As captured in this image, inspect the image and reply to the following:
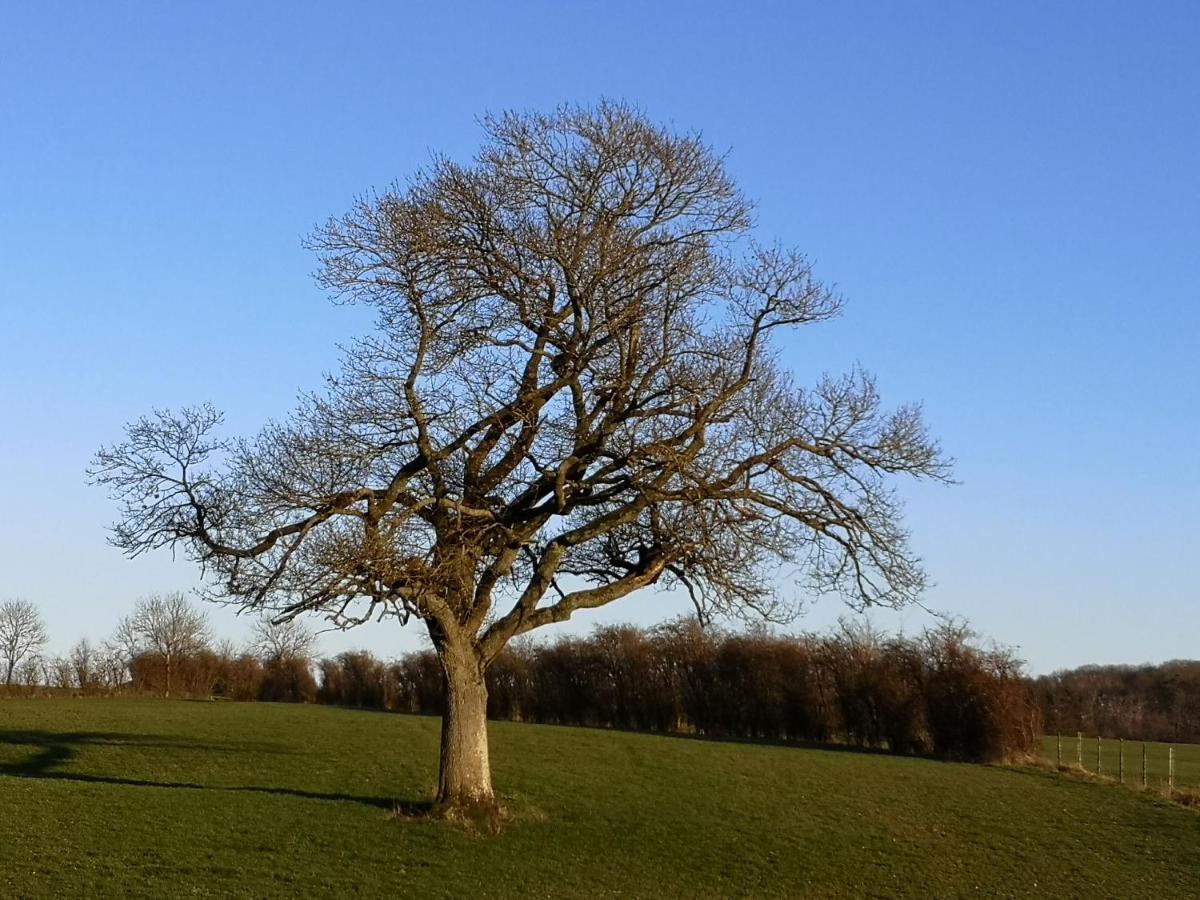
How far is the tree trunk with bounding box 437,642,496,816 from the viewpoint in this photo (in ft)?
71.9

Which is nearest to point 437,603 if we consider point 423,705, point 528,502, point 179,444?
point 528,502

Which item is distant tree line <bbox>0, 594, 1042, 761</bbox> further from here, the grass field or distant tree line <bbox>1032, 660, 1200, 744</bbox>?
distant tree line <bbox>1032, 660, 1200, 744</bbox>

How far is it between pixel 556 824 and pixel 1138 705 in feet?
229

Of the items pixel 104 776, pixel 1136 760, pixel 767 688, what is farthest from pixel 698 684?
pixel 104 776

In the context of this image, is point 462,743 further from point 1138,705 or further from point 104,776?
point 1138,705

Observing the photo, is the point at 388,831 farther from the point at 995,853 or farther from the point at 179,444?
the point at 995,853

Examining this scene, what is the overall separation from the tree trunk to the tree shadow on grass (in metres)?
1.31

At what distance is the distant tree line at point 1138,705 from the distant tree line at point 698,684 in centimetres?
2362

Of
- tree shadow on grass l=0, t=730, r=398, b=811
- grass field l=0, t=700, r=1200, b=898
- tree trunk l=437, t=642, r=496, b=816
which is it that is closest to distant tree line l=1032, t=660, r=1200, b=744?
grass field l=0, t=700, r=1200, b=898

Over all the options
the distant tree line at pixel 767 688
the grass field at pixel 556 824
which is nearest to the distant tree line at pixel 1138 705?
the distant tree line at pixel 767 688

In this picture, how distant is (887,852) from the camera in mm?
24078

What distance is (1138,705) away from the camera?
271ft

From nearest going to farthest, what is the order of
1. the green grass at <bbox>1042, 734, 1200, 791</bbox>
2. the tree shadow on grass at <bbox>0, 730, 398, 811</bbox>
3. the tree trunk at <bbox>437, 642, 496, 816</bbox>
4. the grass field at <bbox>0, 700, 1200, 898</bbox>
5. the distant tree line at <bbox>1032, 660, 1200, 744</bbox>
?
1. the grass field at <bbox>0, 700, 1200, 898</bbox>
2. the tree trunk at <bbox>437, 642, 496, 816</bbox>
3. the tree shadow on grass at <bbox>0, 730, 398, 811</bbox>
4. the green grass at <bbox>1042, 734, 1200, 791</bbox>
5. the distant tree line at <bbox>1032, 660, 1200, 744</bbox>

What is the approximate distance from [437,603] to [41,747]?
18859 millimetres
